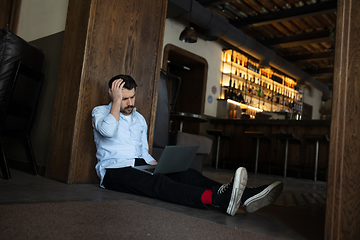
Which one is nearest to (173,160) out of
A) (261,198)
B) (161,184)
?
(161,184)

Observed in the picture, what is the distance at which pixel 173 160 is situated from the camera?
6.70ft

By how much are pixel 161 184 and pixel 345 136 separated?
3.54ft

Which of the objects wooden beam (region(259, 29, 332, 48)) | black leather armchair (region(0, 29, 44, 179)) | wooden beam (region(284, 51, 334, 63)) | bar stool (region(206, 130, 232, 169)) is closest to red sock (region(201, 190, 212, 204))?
black leather armchair (region(0, 29, 44, 179))

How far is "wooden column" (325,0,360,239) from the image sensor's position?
3.98ft

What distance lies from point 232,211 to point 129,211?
0.54 meters

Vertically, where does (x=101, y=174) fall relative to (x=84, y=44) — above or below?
below

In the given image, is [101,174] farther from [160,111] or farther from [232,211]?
[160,111]

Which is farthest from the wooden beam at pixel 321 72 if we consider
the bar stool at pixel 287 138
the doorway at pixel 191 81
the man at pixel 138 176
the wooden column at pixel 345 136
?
the wooden column at pixel 345 136

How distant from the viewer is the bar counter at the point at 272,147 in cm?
579

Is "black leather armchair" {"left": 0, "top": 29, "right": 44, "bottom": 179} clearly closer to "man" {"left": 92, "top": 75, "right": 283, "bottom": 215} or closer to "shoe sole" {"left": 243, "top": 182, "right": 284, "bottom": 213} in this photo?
"man" {"left": 92, "top": 75, "right": 283, "bottom": 215}

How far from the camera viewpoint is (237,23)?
277 inches

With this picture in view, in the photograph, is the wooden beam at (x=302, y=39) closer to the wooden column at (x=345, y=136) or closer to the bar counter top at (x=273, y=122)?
the bar counter top at (x=273, y=122)

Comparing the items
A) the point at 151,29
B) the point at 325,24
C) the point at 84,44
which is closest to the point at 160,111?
the point at 151,29

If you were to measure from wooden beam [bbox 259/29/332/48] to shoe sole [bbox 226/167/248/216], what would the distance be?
22.0ft
